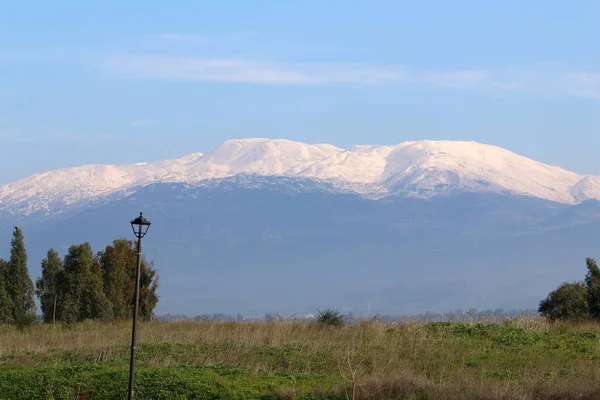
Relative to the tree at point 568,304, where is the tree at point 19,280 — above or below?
above

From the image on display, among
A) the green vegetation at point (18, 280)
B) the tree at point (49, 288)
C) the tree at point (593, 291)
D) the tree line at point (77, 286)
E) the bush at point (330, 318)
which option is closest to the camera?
the bush at point (330, 318)

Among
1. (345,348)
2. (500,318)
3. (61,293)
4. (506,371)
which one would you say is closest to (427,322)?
(500,318)

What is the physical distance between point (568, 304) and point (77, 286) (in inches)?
826

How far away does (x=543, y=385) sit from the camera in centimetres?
2189

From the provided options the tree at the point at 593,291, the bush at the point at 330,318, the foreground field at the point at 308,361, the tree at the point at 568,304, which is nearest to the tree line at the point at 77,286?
the foreground field at the point at 308,361

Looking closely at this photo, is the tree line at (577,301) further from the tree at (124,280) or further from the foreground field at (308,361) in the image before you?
the tree at (124,280)

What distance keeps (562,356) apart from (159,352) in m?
11.3

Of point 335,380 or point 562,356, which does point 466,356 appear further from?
point 335,380

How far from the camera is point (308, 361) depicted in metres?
27.0

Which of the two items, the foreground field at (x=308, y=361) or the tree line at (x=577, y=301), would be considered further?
the tree line at (x=577, y=301)

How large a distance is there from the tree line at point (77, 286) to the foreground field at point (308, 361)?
→ 6.69 metres

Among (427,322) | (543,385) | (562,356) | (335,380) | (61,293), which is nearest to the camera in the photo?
(543,385)

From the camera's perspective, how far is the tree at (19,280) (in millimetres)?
45188

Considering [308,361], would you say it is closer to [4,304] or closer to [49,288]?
[4,304]
